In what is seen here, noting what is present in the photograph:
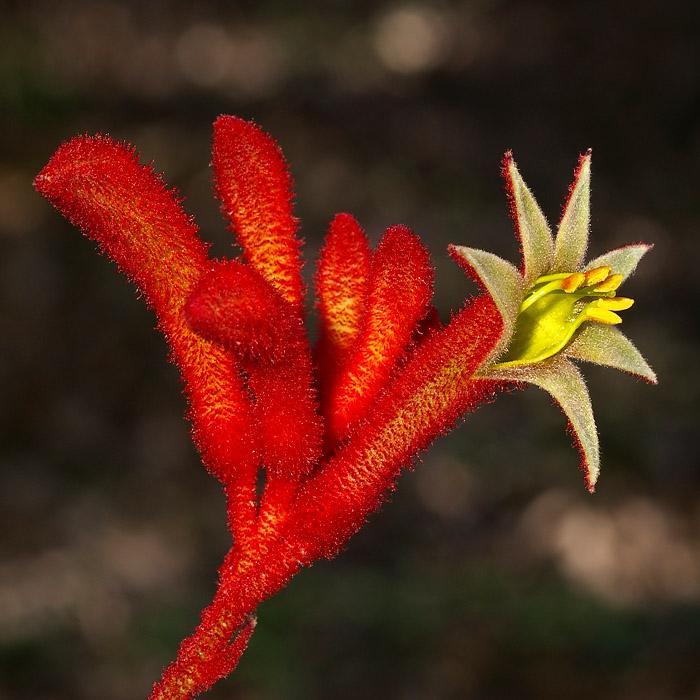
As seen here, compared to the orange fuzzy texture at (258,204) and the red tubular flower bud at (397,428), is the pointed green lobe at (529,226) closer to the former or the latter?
the red tubular flower bud at (397,428)

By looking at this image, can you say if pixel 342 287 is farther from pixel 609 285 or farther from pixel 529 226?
pixel 609 285

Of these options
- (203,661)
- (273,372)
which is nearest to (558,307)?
(273,372)

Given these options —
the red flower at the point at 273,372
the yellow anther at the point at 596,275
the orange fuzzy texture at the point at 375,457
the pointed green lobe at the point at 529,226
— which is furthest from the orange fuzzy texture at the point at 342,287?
the yellow anther at the point at 596,275

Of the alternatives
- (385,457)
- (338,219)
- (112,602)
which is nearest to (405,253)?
(338,219)

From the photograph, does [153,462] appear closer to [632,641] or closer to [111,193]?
[632,641]

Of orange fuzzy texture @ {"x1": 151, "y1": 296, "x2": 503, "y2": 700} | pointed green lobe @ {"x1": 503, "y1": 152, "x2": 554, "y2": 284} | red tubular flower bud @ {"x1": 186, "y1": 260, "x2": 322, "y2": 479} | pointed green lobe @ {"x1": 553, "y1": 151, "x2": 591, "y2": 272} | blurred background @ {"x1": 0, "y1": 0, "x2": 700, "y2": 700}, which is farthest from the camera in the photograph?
blurred background @ {"x1": 0, "y1": 0, "x2": 700, "y2": 700}

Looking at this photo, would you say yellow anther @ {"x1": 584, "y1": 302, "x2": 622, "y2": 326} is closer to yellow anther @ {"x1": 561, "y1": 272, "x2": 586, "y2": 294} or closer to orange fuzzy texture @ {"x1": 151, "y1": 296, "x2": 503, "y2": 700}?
yellow anther @ {"x1": 561, "y1": 272, "x2": 586, "y2": 294}

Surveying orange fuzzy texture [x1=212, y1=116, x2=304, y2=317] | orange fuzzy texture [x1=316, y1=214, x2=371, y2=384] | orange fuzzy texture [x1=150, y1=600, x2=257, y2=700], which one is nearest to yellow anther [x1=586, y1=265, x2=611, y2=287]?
orange fuzzy texture [x1=316, y1=214, x2=371, y2=384]
